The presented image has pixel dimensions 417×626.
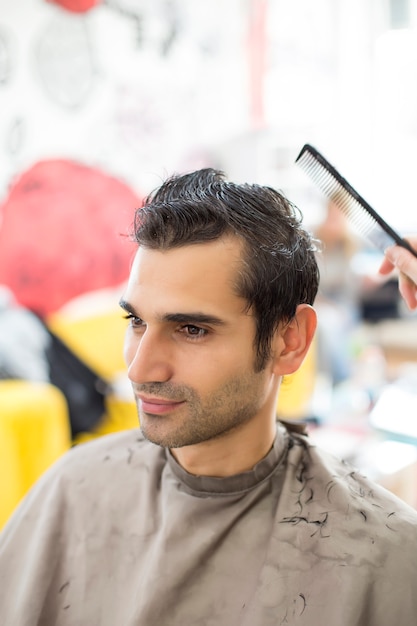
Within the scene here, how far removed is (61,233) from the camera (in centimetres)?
310

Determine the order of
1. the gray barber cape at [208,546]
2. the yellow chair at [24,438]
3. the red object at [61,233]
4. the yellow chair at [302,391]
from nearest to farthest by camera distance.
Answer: the gray barber cape at [208,546], the yellow chair at [24,438], the red object at [61,233], the yellow chair at [302,391]

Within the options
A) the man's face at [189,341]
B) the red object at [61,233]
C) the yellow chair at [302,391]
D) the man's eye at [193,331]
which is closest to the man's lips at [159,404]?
the man's face at [189,341]

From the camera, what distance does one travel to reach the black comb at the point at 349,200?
106cm

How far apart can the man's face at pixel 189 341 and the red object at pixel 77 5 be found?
240cm

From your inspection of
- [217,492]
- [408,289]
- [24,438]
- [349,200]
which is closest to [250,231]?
[349,200]

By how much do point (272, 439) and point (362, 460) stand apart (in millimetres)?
1209

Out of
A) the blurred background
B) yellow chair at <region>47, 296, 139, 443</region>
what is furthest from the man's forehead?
yellow chair at <region>47, 296, 139, 443</region>

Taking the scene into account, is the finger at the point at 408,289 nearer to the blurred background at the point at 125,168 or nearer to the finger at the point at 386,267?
the finger at the point at 386,267

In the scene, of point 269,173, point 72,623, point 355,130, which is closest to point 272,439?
point 72,623

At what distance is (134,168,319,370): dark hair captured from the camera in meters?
1.02

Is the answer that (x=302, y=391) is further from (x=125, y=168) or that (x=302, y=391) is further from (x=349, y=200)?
(x=349, y=200)

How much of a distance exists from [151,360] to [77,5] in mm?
2620

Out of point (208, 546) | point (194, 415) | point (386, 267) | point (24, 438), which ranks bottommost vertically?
point (24, 438)

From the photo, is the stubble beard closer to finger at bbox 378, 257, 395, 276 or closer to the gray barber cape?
the gray barber cape
